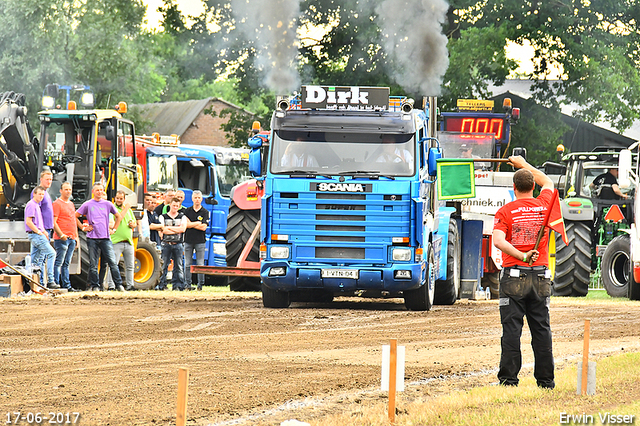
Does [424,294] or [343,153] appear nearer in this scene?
[343,153]

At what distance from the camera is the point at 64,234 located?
63.2 feet

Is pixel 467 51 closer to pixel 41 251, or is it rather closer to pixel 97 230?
pixel 97 230

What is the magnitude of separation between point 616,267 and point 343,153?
316 inches

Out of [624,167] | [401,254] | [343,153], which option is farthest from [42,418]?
[624,167]

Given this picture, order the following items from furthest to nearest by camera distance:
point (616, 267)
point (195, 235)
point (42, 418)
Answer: point (195, 235) → point (616, 267) → point (42, 418)

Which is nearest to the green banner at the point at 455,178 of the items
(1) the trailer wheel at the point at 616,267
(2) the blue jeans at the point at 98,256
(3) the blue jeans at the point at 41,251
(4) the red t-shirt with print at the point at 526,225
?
A: (4) the red t-shirt with print at the point at 526,225

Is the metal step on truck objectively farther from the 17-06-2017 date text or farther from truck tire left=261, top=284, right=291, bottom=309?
the 17-06-2017 date text

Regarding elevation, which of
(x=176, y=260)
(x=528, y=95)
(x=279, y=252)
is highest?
(x=528, y=95)

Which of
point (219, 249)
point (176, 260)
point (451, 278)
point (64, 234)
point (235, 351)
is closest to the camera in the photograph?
point (235, 351)

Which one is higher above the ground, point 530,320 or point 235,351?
point 530,320

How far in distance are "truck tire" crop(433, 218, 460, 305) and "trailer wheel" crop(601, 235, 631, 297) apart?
11.5 ft

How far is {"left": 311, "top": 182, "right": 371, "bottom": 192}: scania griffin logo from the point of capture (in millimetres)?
15570

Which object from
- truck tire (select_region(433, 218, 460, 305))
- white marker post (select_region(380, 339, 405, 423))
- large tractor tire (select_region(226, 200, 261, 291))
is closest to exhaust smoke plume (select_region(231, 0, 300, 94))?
large tractor tire (select_region(226, 200, 261, 291))

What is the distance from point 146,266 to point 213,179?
4.50m
